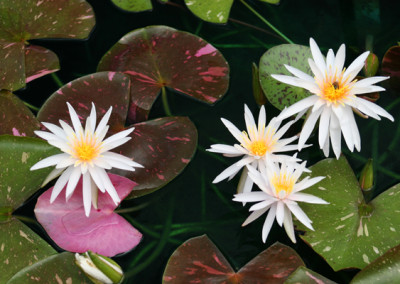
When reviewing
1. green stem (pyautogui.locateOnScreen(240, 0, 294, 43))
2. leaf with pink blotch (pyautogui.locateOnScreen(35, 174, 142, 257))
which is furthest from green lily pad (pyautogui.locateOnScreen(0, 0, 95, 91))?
green stem (pyautogui.locateOnScreen(240, 0, 294, 43))

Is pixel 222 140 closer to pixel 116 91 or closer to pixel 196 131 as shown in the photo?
pixel 196 131

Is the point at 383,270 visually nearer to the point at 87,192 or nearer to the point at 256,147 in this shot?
A: the point at 256,147

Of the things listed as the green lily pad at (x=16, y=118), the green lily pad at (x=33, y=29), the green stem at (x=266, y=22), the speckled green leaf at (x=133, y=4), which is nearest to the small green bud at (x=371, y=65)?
the green stem at (x=266, y=22)

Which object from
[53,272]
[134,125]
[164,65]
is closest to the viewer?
[53,272]

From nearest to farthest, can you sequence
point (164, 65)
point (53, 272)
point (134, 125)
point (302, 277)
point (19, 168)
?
1. point (302, 277)
2. point (53, 272)
3. point (19, 168)
4. point (134, 125)
5. point (164, 65)

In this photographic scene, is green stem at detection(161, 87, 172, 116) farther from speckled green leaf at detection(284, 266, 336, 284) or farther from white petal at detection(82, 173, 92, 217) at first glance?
speckled green leaf at detection(284, 266, 336, 284)

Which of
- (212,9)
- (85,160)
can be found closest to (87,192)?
(85,160)
